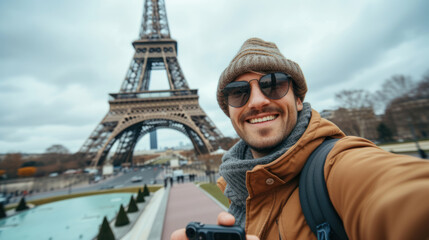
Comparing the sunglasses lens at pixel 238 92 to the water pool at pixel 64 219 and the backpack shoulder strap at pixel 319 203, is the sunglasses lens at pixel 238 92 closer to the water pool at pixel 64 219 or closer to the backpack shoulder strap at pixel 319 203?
the backpack shoulder strap at pixel 319 203

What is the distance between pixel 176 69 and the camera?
2644cm

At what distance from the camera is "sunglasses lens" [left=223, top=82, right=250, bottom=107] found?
1366 mm

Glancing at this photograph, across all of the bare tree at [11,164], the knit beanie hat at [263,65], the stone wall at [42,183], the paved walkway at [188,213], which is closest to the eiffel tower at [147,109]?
the stone wall at [42,183]

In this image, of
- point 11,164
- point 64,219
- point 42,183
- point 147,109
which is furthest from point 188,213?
point 42,183

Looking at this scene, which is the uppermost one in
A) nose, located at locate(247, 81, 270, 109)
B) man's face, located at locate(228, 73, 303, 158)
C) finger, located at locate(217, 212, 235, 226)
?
nose, located at locate(247, 81, 270, 109)

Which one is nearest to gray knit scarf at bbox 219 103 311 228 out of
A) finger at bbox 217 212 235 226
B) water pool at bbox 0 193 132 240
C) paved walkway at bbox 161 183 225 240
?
finger at bbox 217 212 235 226

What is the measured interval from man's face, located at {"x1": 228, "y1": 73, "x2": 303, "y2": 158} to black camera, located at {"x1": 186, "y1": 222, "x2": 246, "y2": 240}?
58 centimetres

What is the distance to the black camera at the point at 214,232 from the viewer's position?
70cm

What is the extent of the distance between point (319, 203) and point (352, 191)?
20cm

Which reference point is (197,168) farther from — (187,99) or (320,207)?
(320,207)

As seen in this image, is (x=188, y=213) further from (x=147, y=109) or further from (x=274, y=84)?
(x=147, y=109)

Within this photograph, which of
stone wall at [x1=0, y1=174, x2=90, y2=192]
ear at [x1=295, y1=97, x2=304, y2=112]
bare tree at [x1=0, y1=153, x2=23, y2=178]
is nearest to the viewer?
ear at [x1=295, y1=97, x2=304, y2=112]

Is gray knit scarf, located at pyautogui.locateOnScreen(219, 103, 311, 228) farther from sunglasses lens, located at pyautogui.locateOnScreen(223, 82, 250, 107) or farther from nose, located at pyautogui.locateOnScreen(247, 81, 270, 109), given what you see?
sunglasses lens, located at pyautogui.locateOnScreen(223, 82, 250, 107)

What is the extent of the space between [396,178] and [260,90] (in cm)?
90
